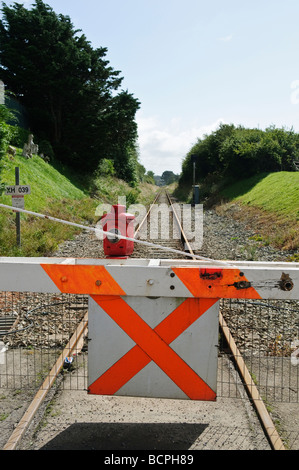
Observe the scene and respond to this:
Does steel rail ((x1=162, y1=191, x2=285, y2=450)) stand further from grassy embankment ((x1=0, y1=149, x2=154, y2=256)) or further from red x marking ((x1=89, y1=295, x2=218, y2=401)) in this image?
grassy embankment ((x1=0, y1=149, x2=154, y2=256))

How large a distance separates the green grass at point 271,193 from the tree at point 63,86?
944cm

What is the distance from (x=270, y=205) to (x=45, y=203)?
1077 centimetres

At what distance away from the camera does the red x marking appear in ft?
8.49

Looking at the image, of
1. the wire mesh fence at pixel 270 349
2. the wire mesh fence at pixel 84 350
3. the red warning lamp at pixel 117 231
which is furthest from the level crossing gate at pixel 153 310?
the red warning lamp at pixel 117 231

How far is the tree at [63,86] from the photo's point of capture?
82.8ft

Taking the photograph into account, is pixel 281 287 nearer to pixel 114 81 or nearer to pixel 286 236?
pixel 286 236

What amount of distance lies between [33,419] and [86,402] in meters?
0.45

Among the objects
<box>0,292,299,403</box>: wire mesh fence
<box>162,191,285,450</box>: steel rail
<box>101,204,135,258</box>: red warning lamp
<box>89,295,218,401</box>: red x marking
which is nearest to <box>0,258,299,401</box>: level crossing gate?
<box>89,295,218,401</box>: red x marking

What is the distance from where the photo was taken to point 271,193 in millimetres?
20297

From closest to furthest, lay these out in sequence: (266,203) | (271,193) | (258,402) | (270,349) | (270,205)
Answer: (258,402)
(270,349)
(270,205)
(266,203)
(271,193)

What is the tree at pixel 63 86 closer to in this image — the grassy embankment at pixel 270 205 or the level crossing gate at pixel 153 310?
the grassy embankment at pixel 270 205

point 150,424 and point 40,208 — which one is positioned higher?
point 40,208

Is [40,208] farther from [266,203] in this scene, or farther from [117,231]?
[266,203]

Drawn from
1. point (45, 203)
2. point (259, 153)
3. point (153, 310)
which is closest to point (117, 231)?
point (153, 310)
